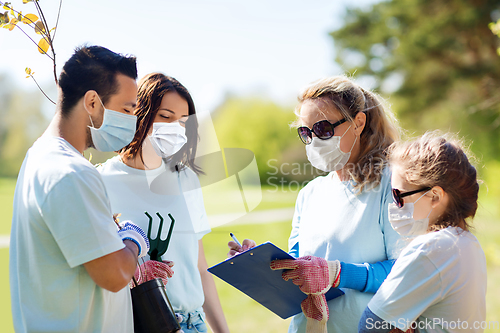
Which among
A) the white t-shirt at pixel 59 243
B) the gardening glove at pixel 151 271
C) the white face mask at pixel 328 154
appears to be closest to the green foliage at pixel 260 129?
the white face mask at pixel 328 154

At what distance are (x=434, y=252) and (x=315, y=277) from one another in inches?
20.4

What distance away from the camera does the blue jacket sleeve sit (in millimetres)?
1804

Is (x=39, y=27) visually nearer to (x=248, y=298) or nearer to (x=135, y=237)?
(x=135, y=237)

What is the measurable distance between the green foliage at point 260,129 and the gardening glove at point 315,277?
27539 mm

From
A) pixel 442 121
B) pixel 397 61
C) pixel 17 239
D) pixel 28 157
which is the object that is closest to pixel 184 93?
pixel 28 157

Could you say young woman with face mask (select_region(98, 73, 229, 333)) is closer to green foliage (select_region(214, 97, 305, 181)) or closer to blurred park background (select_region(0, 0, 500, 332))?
blurred park background (select_region(0, 0, 500, 332))

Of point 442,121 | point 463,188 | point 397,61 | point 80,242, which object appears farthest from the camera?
point 442,121

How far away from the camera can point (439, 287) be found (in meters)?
1.49

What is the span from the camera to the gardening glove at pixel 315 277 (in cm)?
178

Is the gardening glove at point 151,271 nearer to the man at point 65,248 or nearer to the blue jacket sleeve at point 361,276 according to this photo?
the man at point 65,248

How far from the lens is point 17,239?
1468 mm

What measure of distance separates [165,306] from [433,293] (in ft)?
3.46

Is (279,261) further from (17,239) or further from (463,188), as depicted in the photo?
(17,239)

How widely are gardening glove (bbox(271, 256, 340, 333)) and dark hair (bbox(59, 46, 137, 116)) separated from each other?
1082mm
